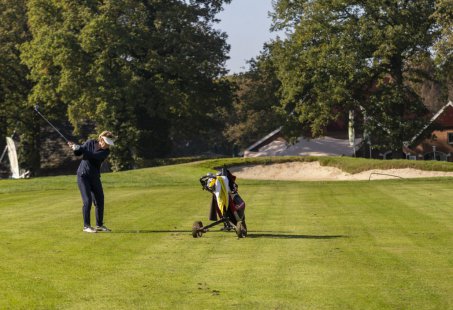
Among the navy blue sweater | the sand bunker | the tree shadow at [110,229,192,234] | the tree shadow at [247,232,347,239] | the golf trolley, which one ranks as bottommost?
the sand bunker

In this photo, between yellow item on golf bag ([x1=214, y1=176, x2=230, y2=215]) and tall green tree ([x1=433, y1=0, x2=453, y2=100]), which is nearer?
yellow item on golf bag ([x1=214, y1=176, x2=230, y2=215])

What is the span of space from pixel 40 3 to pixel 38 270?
64535 millimetres

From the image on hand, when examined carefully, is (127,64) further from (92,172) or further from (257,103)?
(92,172)

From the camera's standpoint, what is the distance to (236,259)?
14922 millimetres

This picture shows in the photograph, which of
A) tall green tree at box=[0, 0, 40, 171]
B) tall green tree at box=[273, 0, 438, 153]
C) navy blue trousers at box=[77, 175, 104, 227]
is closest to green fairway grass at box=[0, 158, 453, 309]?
navy blue trousers at box=[77, 175, 104, 227]

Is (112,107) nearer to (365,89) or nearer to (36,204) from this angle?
(365,89)

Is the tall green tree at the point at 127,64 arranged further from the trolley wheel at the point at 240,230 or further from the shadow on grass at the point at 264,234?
the trolley wheel at the point at 240,230

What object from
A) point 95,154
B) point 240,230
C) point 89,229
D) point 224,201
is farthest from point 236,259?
point 95,154

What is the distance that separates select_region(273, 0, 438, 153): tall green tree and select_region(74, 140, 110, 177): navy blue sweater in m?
46.1

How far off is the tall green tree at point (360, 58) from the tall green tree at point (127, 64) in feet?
22.8

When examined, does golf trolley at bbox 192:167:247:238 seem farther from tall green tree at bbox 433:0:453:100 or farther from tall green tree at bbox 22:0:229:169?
tall green tree at bbox 22:0:229:169

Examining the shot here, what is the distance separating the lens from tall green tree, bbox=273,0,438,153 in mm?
65062

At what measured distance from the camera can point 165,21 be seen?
232ft

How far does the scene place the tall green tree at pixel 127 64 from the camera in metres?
69.2
